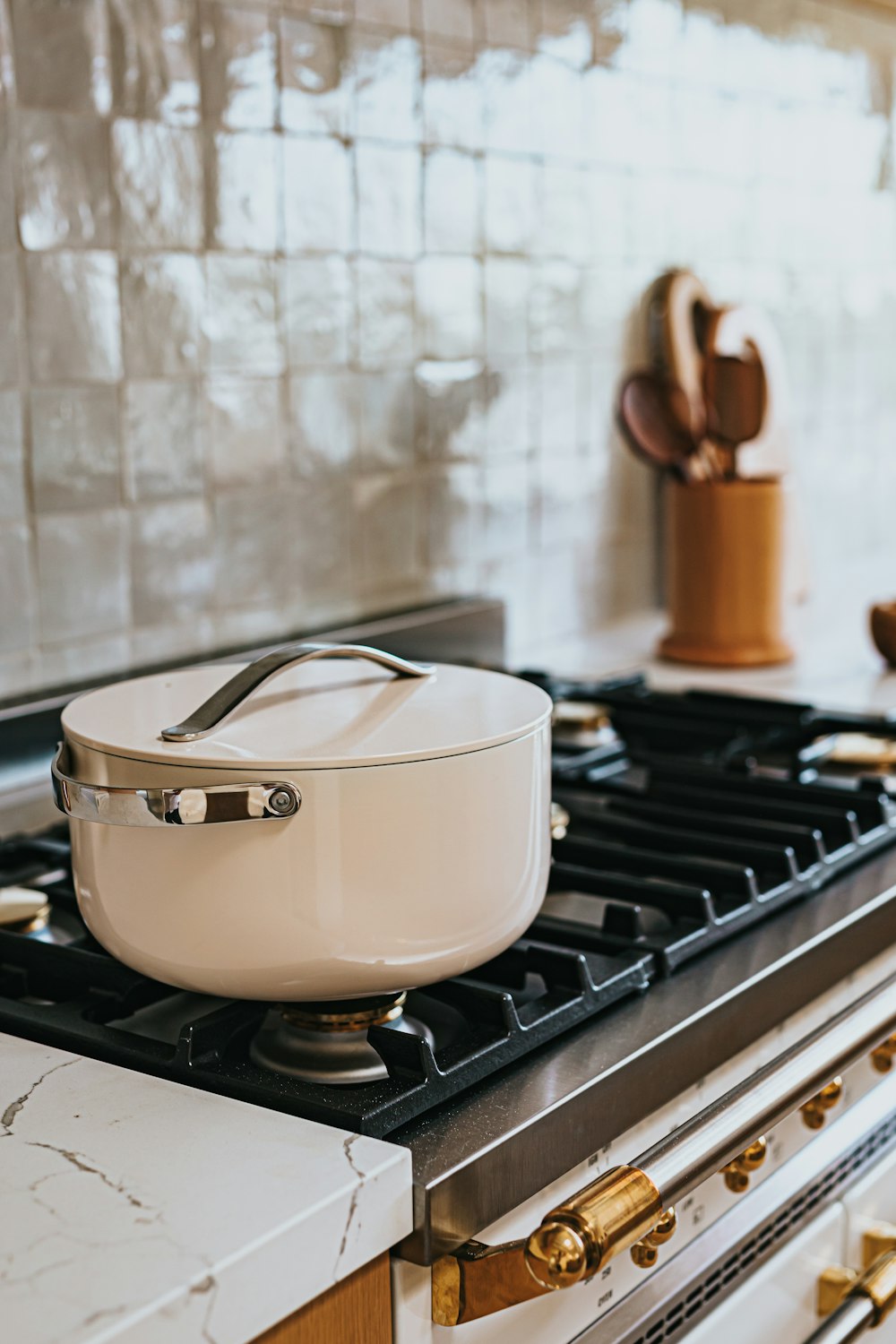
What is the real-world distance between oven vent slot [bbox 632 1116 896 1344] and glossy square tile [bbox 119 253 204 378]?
0.83 metres

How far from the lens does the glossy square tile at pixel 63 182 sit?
115 cm

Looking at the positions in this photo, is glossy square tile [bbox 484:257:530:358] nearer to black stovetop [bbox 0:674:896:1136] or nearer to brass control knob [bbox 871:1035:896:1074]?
black stovetop [bbox 0:674:896:1136]

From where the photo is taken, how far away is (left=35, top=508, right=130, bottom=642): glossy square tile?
121 cm

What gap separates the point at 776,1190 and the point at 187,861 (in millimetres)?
449

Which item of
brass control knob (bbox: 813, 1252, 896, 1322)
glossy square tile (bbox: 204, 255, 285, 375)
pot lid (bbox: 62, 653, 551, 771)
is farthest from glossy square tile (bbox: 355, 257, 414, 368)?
brass control knob (bbox: 813, 1252, 896, 1322)

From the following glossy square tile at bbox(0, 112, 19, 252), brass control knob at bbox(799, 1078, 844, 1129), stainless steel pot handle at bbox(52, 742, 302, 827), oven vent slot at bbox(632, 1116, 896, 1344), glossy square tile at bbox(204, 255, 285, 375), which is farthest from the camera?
glossy square tile at bbox(204, 255, 285, 375)

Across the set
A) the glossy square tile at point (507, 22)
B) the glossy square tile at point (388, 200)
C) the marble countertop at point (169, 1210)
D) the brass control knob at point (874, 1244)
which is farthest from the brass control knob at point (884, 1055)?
the glossy square tile at point (507, 22)

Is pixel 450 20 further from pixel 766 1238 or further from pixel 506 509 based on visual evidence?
pixel 766 1238

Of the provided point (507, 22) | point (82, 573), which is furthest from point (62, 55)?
point (507, 22)

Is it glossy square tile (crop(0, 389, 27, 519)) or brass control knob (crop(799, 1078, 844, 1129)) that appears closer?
brass control knob (crop(799, 1078, 844, 1129))

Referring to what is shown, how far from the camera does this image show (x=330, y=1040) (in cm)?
75

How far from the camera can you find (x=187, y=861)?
658mm

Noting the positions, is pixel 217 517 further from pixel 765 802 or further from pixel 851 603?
pixel 851 603

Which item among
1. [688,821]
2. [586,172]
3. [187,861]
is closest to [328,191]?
[586,172]
